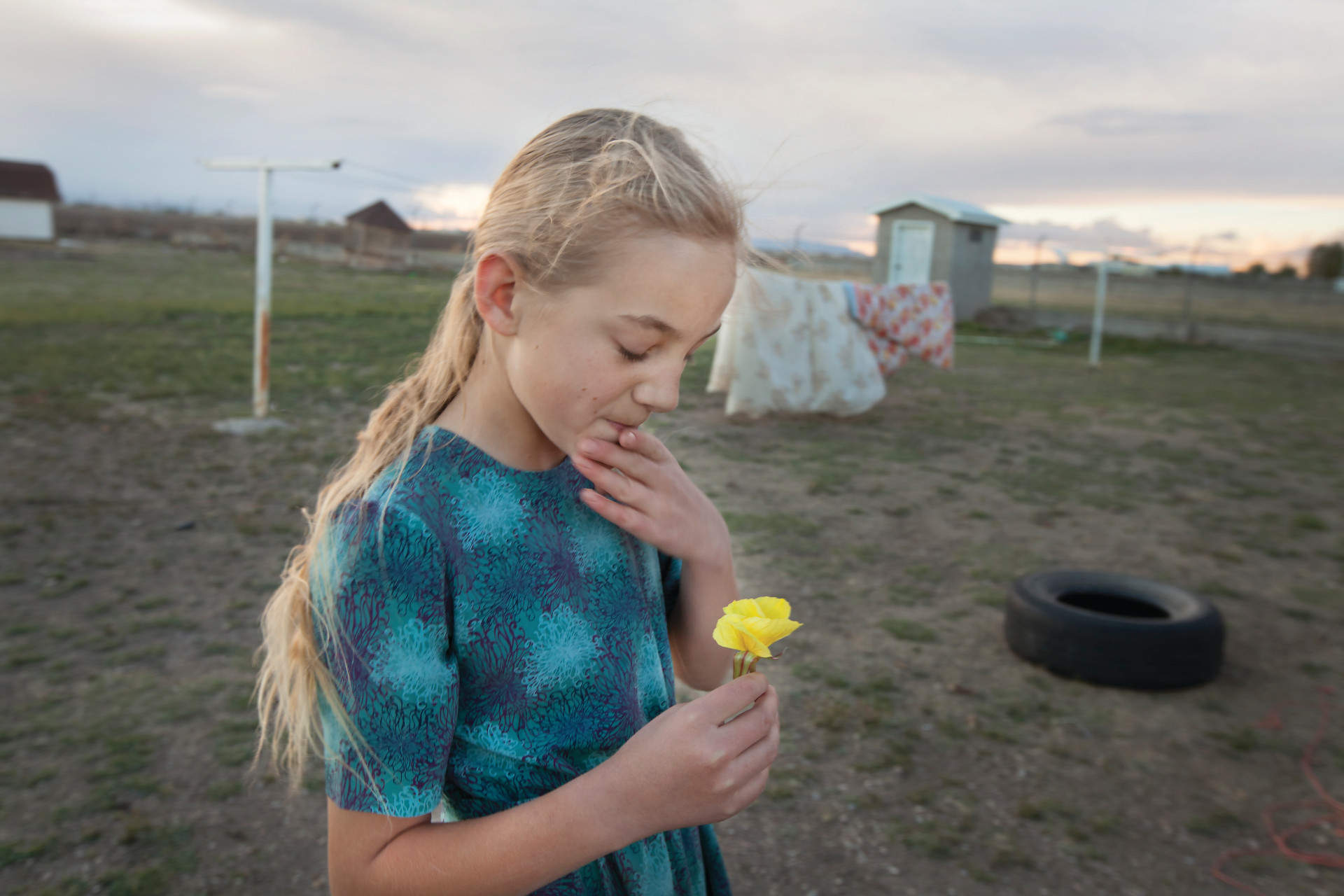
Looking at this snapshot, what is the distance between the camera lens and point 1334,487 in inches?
251

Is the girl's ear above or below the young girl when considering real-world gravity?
above

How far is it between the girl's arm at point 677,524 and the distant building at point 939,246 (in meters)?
16.1

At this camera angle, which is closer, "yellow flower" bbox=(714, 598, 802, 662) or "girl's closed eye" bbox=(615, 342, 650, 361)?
"yellow flower" bbox=(714, 598, 802, 662)

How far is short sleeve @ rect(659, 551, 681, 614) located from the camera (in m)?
1.15

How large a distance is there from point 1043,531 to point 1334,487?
2906 mm

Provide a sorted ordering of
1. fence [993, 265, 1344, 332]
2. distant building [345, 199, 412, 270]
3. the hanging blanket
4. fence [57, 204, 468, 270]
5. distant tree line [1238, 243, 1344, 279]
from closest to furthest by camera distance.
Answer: distant building [345, 199, 412, 270] < the hanging blanket < fence [57, 204, 468, 270] < fence [993, 265, 1344, 332] < distant tree line [1238, 243, 1344, 279]

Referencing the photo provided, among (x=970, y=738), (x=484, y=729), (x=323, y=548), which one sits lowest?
(x=970, y=738)

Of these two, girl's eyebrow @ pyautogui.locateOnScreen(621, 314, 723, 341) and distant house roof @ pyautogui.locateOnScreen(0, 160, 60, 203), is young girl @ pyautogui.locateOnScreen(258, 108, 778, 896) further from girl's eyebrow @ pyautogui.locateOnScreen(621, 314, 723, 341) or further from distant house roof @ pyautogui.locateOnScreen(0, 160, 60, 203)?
distant house roof @ pyautogui.locateOnScreen(0, 160, 60, 203)

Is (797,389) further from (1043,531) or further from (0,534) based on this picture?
(0,534)

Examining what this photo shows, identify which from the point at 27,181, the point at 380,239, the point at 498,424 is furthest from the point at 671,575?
the point at 27,181

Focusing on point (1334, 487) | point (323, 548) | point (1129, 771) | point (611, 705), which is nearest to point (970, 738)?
point (1129, 771)

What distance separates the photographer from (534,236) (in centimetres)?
92

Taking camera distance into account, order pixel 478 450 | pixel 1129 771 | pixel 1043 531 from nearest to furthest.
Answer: pixel 478 450 < pixel 1129 771 < pixel 1043 531

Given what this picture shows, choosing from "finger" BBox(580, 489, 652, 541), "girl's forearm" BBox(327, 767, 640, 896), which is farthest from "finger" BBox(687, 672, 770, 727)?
"finger" BBox(580, 489, 652, 541)
